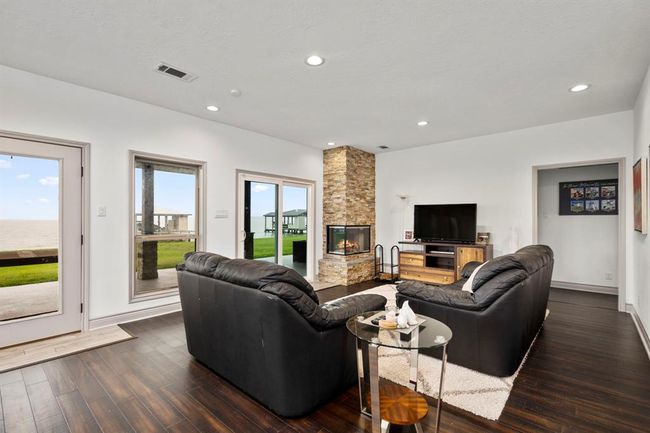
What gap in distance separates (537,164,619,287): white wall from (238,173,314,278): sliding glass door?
4.62 metres

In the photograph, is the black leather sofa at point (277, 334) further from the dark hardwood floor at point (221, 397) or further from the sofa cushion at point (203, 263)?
the dark hardwood floor at point (221, 397)

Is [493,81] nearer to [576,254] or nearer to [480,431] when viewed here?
[480,431]

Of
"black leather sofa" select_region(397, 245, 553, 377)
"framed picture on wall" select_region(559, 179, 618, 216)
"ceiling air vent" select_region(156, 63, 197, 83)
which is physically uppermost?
"ceiling air vent" select_region(156, 63, 197, 83)

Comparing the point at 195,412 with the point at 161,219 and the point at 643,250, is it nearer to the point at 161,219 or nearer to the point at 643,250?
the point at 161,219

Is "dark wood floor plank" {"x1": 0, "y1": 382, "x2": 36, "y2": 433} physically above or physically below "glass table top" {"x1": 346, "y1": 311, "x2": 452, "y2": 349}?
below

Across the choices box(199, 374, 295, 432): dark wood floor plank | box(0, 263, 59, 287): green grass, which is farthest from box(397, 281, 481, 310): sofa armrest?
box(0, 263, 59, 287): green grass

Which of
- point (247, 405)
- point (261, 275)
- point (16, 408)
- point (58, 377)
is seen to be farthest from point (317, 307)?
point (58, 377)

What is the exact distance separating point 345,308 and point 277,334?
0.59 meters

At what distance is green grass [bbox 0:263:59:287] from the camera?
3.28m

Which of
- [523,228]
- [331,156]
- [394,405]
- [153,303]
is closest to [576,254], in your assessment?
[523,228]

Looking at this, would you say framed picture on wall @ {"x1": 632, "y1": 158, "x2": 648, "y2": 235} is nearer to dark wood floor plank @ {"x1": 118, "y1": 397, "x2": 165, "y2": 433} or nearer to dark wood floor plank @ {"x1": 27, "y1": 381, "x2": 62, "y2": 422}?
dark wood floor plank @ {"x1": 118, "y1": 397, "x2": 165, "y2": 433}

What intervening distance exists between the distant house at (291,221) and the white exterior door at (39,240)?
2.92m

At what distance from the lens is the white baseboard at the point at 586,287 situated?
17.8 ft

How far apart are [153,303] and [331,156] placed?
4.26 m
